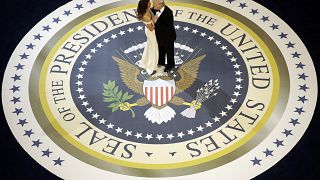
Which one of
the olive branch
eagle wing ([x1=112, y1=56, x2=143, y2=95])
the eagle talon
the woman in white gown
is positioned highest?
the woman in white gown

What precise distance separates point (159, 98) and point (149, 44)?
86 centimetres

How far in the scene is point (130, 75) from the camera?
426 inches

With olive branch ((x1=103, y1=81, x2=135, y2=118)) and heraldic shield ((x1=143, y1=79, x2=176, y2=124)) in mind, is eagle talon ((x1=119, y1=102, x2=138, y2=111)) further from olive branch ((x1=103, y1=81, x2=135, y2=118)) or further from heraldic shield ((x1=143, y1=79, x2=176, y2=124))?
heraldic shield ((x1=143, y1=79, x2=176, y2=124))

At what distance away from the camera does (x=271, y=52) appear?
11.0 metres

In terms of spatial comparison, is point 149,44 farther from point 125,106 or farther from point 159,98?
point 125,106

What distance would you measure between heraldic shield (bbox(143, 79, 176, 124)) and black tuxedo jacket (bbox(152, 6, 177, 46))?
2.15 ft

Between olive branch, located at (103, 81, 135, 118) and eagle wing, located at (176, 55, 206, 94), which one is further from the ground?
eagle wing, located at (176, 55, 206, 94)

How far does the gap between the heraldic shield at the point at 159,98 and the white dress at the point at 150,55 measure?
247mm

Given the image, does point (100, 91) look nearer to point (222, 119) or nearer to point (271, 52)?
point (222, 119)

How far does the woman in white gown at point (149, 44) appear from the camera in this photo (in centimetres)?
984

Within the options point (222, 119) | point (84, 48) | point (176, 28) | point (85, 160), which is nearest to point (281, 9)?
point (176, 28)

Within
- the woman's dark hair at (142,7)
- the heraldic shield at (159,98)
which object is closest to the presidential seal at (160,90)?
the heraldic shield at (159,98)

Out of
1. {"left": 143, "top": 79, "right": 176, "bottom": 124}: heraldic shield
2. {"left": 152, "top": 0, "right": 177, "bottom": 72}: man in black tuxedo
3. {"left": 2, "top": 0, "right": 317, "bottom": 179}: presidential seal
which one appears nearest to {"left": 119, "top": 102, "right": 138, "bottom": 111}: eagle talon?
{"left": 2, "top": 0, "right": 317, "bottom": 179}: presidential seal

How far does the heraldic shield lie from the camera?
33.5ft
